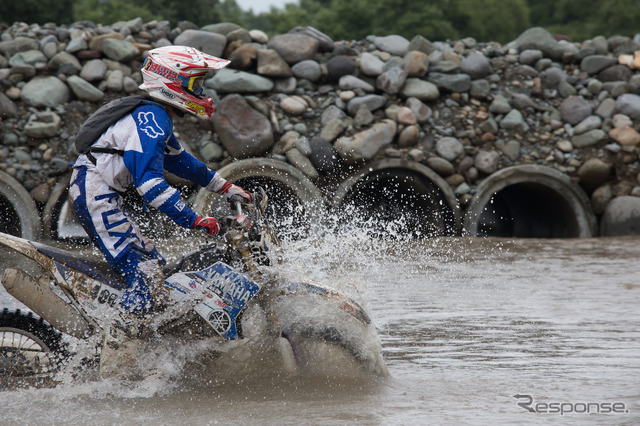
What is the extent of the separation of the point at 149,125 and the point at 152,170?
0.28 m

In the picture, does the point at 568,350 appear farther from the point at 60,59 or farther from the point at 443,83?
the point at 60,59

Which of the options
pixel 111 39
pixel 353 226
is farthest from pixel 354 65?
pixel 111 39

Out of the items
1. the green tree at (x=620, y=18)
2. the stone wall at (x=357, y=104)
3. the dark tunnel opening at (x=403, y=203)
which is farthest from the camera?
the green tree at (x=620, y=18)

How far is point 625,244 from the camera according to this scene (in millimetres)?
12289

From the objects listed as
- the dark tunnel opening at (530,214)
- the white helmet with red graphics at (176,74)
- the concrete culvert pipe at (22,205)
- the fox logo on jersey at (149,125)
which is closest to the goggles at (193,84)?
the white helmet with red graphics at (176,74)

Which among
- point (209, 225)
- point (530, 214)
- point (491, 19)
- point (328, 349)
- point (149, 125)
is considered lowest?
point (328, 349)

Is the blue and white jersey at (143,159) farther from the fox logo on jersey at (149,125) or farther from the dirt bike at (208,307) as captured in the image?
the dirt bike at (208,307)

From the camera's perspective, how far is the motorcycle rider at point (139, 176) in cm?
424

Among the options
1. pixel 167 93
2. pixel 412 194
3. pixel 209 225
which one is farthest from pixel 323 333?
pixel 412 194

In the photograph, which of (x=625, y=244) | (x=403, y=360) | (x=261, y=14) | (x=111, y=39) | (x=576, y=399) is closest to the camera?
(x=576, y=399)

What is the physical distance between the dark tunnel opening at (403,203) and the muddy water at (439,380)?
507cm

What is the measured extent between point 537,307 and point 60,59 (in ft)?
30.8

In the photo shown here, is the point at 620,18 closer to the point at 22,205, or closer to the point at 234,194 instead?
the point at 22,205

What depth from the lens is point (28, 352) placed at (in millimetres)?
4488
